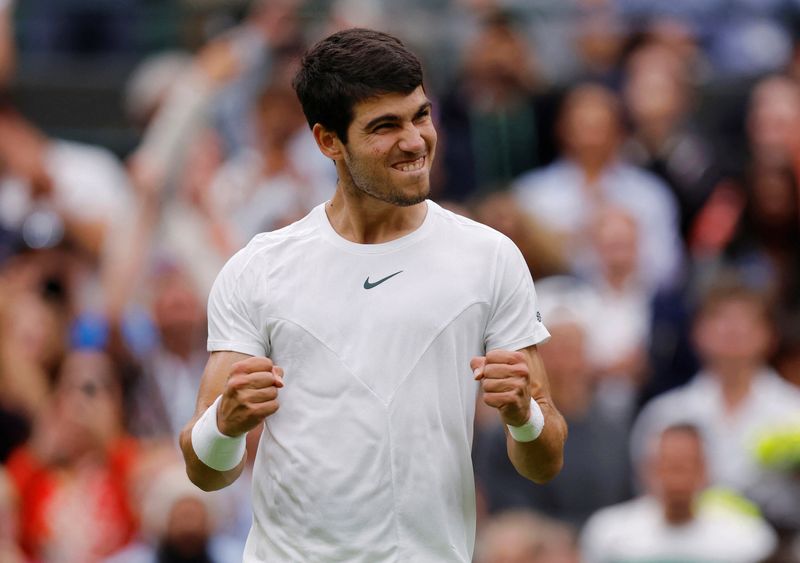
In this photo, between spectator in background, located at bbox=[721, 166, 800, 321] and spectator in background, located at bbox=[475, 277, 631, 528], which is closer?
spectator in background, located at bbox=[475, 277, 631, 528]

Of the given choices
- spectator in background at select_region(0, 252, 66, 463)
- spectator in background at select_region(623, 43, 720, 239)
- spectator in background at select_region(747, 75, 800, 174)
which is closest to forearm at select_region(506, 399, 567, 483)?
spectator in background at select_region(0, 252, 66, 463)

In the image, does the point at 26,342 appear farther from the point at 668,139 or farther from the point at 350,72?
the point at 350,72

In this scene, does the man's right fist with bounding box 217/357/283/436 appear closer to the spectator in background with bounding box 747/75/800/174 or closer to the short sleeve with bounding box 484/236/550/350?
the short sleeve with bounding box 484/236/550/350

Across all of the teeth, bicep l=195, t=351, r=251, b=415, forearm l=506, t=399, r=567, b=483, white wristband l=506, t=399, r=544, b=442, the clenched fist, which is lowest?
forearm l=506, t=399, r=567, b=483

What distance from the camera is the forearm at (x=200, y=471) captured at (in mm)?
4316

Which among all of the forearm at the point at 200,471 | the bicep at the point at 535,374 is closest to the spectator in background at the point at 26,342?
the forearm at the point at 200,471

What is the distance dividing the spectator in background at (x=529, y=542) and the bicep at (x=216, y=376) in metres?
3.48

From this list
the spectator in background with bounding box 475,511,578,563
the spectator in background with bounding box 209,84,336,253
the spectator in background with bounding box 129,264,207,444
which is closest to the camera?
the spectator in background with bounding box 475,511,578,563

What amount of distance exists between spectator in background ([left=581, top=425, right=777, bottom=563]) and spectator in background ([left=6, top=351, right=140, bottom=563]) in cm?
246

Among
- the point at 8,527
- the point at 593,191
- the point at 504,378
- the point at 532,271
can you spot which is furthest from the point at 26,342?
the point at 504,378

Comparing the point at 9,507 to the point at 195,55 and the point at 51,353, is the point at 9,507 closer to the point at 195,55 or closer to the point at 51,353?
the point at 51,353

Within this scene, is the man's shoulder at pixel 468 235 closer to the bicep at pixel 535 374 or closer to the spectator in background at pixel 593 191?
the bicep at pixel 535 374

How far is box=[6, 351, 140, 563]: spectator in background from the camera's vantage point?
27.2 ft

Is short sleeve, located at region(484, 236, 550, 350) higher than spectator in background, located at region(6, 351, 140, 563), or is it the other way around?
short sleeve, located at region(484, 236, 550, 350)
